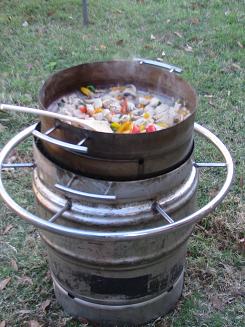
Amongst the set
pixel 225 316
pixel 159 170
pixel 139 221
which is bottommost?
pixel 225 316

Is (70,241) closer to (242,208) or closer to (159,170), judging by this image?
(159,170)

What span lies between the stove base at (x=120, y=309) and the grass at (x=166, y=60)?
0.08 meters

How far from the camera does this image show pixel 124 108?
2.40 m

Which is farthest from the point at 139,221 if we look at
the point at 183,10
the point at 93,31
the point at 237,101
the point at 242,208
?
the point at 183,10

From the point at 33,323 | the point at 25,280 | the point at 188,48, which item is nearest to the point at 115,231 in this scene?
the point at 33,323

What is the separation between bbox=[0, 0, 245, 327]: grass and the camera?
2809mm

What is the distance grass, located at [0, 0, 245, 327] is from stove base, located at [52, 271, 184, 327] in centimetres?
8

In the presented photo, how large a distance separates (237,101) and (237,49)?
1188mm

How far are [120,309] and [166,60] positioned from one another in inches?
128

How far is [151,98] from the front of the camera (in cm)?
249

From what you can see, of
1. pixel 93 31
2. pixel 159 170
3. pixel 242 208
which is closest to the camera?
pixel 159 170

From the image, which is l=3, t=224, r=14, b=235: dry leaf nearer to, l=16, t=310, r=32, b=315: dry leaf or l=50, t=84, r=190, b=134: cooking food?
l=16, t=310, r=32, b=315: dry leaf

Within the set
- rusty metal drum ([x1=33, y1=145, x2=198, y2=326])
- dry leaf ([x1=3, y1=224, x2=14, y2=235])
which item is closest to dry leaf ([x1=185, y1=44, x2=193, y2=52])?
dry leaf ([x1=3, y1=224, x2=14, y2=235])

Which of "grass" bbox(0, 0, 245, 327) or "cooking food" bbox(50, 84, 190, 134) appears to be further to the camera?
"grass" bbox(0, 0, 245, 327)
